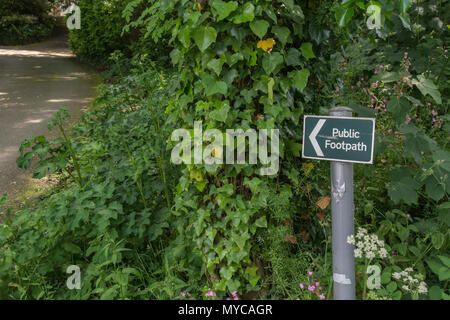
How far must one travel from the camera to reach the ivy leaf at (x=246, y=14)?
1733 mm

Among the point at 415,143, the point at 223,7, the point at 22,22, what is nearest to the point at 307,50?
the point at 223,7

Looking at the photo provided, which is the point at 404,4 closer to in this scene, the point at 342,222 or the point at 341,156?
the point at 341,156

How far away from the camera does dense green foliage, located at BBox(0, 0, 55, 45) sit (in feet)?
56.1

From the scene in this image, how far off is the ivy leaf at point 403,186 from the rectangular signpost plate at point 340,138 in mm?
701

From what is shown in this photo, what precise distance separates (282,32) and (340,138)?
25.7 inches

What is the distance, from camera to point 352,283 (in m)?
1.64

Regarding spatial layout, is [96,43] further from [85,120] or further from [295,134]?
[295,134]

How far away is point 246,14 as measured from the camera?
174cm

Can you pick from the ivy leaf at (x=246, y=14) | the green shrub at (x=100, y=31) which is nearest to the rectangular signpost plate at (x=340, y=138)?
the ivy leaf at (x=246, y=14)

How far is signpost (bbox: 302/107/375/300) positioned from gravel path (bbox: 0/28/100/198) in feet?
10.5

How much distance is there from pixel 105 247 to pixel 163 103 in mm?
1163

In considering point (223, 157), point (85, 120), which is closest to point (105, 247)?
point (223, 157)

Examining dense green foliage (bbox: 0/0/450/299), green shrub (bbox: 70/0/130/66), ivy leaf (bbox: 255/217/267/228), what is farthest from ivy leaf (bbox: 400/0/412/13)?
green shrub (bbox: 70/0/130/66)
